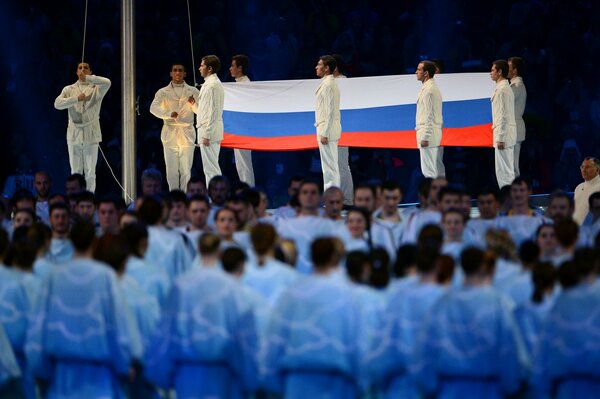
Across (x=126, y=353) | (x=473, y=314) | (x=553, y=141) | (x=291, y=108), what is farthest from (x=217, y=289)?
(x=553, y=141)

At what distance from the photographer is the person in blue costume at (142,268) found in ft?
29.9

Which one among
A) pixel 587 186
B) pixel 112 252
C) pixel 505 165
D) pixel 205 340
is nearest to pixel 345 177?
pixel 505 165

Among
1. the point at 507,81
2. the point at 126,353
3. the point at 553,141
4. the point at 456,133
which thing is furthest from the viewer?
the point at 553,141

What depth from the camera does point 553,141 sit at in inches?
796

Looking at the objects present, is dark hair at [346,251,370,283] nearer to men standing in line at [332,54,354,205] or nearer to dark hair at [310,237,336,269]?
dark hair at [310,237,336,269]

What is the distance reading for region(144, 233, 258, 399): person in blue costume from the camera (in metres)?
8.05

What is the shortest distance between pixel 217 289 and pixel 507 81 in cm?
895

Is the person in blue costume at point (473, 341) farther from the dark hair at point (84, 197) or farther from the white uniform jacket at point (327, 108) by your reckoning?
the white uniform jacket at point (327, 108)

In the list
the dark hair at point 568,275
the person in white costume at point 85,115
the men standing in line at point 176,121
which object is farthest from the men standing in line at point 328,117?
the dark hair at point 568,275

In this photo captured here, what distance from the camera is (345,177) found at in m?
16.8

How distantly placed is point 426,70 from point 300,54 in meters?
4.86

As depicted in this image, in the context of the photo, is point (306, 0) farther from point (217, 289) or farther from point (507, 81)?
point (217, 289)

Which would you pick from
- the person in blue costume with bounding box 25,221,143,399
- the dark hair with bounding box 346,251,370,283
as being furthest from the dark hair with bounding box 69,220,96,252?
the dark hair with bounding box 346,251,370,283

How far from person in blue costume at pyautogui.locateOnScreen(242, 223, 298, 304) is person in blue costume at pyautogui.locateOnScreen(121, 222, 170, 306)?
27.7 inches
